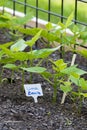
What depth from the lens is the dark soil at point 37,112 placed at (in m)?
2.64

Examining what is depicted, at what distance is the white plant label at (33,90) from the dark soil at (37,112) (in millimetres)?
32

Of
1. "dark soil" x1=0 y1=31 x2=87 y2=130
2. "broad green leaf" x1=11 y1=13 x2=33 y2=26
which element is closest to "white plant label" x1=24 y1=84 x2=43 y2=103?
"dark soil" x1=0 y1=31 x2=87 y2=130

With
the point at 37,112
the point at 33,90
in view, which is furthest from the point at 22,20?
the point at 37,112

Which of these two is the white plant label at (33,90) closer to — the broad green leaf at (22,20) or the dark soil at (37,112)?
the dark soil at (37,112)

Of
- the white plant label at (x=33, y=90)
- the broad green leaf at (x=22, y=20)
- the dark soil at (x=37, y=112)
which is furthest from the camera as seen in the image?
the broad green leaf at (x=22, y=20)

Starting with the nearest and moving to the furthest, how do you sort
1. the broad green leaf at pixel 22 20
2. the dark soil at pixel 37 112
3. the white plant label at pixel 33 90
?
the dark soil at pixel 37 112
the white plant label at pixel 33 90
the broad green leaf at pixel 22 20

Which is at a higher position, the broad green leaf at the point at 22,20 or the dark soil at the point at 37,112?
the broad green leaf at the point at 22,20

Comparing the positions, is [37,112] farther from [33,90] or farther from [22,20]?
[22,20]

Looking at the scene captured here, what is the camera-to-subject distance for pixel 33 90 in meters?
2.90

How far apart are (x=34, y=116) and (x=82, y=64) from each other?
888 millimetres

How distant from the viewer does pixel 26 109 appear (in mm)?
2785

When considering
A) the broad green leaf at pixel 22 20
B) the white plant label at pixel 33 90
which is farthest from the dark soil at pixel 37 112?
the broad green leaf at pixel 22 20

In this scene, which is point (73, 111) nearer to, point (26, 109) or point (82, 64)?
point (26, 109)

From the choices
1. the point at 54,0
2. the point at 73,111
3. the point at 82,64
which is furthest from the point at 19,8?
the point at 73,111
